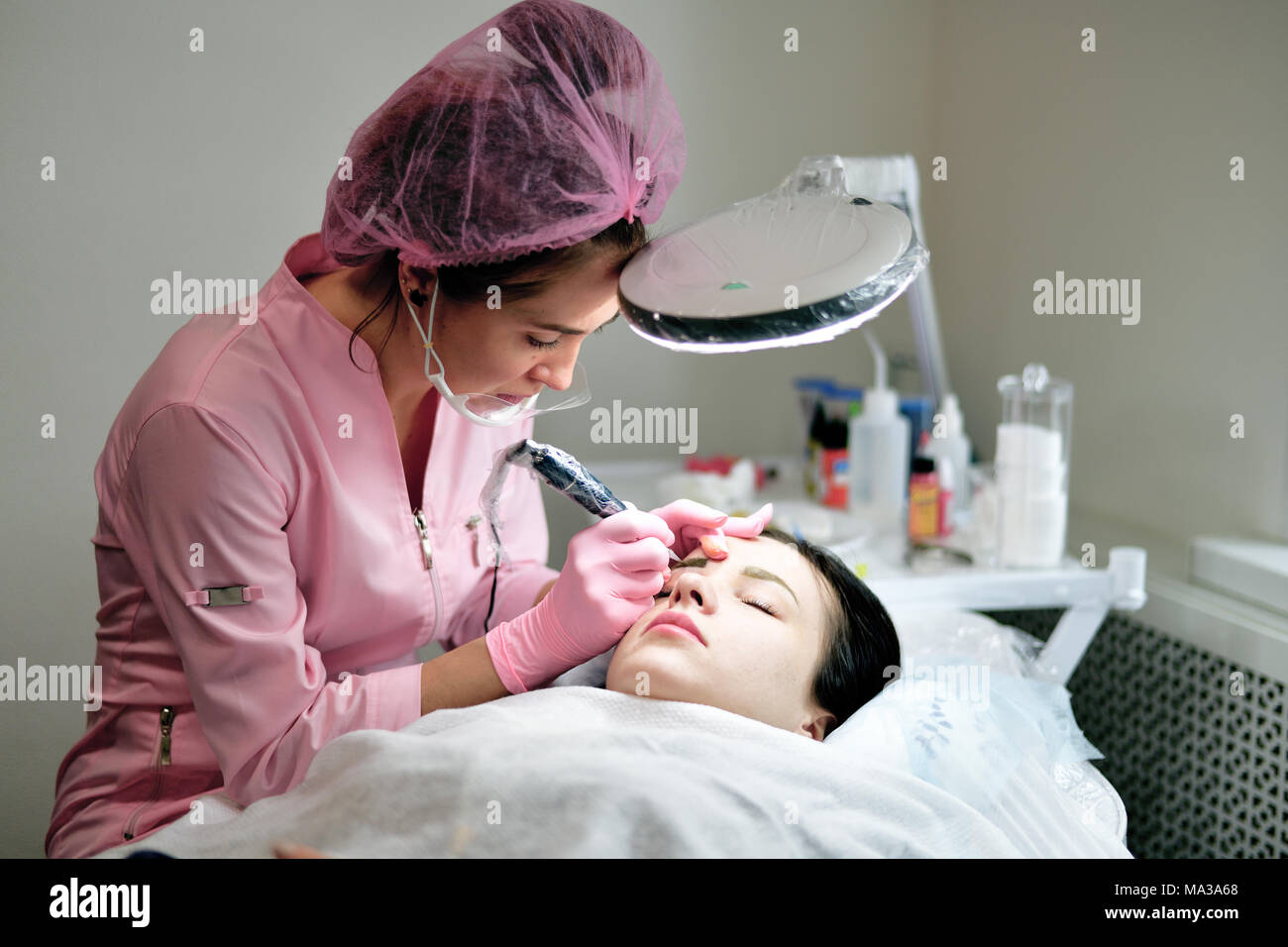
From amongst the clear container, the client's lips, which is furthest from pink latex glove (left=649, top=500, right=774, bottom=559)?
the clear container

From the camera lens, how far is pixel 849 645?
124 cm

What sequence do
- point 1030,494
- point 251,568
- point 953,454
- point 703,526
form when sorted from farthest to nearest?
point 953,454 < point 1030,494 < point 703,526 < point 251,568

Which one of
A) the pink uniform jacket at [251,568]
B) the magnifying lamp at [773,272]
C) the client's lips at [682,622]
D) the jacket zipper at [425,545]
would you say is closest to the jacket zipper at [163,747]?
the pink uniform jacket at [251,568]

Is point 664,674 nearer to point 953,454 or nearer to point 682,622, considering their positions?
point 682,622

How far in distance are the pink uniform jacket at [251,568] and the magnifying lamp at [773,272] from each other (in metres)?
0.38

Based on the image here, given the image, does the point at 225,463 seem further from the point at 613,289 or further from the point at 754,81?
the point at 754,81

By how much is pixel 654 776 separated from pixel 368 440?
52 cm

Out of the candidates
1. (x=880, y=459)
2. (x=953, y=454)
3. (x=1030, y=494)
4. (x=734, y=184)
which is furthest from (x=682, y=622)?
(x=734, y=184)

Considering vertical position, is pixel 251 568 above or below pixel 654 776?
above

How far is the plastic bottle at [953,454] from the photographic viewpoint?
6.15 feet

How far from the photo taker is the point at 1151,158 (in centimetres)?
173

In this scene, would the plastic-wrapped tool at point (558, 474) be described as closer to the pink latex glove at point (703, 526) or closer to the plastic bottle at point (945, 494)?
the pink latex glove at point (703, 526)
